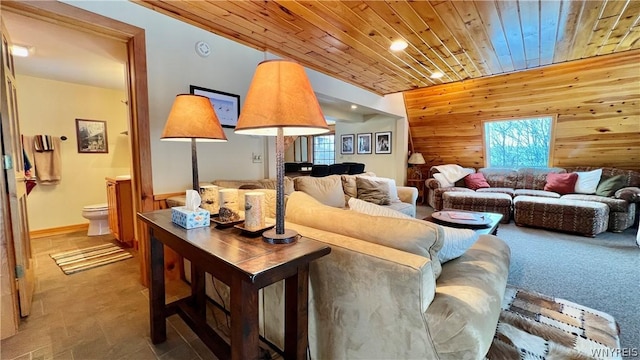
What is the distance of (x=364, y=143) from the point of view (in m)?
6.49

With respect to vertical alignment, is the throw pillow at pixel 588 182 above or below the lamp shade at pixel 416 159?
below

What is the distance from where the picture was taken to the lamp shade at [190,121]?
5.07 ft

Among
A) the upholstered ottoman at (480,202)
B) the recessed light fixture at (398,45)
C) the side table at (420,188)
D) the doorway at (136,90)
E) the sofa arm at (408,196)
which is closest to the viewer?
the doorway at (136,90)

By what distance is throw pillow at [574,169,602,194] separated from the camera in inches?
168

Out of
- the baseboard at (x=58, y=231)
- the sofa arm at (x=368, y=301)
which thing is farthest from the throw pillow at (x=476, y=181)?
the baseboard at (x=58, y=231)

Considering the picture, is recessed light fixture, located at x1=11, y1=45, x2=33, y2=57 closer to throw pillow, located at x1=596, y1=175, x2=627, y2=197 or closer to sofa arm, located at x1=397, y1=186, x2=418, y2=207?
sofa arm, located at x1=397, y1=186, x2=418, y2=207

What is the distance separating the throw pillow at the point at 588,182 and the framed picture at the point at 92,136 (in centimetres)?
754

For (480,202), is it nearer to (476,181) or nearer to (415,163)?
(476,181)

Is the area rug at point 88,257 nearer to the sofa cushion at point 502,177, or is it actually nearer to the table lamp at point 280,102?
the table lamp at point 280,102

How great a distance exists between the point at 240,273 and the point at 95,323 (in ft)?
5.38

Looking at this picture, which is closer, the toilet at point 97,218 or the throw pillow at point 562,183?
the toilet at point 97,218

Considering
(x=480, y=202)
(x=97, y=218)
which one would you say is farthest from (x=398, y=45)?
(x=97, y=218)

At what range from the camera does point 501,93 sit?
466cm

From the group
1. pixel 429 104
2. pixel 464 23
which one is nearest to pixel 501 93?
pixel 429 104
